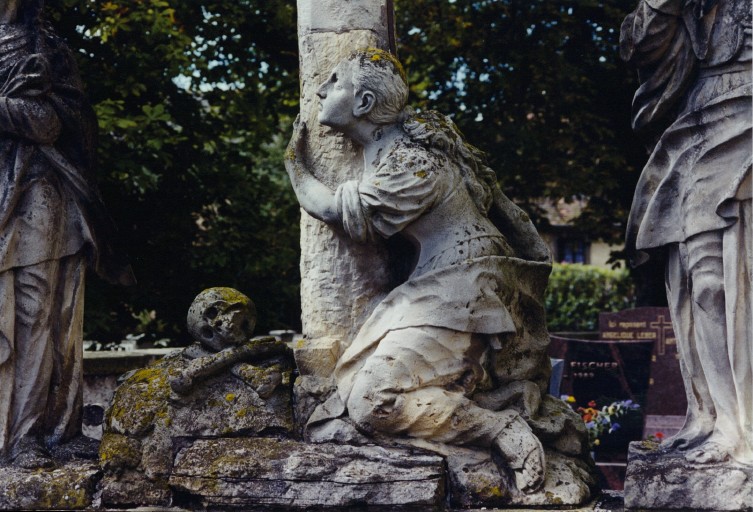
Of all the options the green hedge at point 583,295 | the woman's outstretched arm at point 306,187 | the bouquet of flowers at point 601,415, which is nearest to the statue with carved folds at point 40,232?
the woman's outstretched arm at point 306,187

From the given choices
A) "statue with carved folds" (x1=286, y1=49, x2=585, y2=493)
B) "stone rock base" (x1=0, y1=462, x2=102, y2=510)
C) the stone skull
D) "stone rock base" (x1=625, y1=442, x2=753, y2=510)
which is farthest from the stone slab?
"stone rock base" (x1=625, y1=442, x2=753, y2=510)

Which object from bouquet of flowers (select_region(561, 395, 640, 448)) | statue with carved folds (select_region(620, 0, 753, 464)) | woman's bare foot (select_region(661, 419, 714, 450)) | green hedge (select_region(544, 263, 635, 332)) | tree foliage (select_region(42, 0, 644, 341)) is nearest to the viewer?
statue with carved folds (select_region(620, 0, 753, 464))

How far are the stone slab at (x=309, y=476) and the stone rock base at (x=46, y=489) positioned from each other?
1.64 ft

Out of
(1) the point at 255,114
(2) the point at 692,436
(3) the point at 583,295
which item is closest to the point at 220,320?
(2) the point at 692,436

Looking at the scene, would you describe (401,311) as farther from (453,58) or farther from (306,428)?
(453,58)

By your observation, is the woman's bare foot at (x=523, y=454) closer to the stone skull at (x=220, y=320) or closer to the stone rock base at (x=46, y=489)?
the stone skull at (x=220, y=320)

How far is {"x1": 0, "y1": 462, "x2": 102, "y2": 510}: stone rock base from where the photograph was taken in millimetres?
7145

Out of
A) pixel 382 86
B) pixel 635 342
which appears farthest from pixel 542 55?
pixel 382 86

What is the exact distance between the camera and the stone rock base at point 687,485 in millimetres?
6410

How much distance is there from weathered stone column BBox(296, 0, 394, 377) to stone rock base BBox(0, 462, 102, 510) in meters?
1.25

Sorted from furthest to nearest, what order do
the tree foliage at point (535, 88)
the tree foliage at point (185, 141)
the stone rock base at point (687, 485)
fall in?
1. the tree foliage at point (535, 88)
2. the tree foliage at point (185, 141)
3. the stone rock base at point (687, 485)

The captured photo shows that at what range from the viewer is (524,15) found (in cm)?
1578

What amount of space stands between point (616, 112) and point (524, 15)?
5.02 feet

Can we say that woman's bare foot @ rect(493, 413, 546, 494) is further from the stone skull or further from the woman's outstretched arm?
the stone skull
